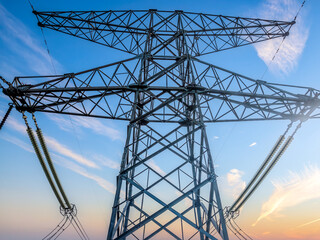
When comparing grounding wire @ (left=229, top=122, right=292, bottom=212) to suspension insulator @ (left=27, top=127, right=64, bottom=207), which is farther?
grounding wire @ (left=229, top=122, right=292, bottom=212)

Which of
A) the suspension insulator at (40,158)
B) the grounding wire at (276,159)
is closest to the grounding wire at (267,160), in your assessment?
the grounding wire at (276,159)

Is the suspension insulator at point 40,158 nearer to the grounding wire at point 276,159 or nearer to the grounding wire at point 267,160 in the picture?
the grounding wire at point 267,160

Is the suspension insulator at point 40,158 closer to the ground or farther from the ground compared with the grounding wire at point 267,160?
closer to the ground

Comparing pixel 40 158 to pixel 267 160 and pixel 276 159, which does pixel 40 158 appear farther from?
pixel 276 159

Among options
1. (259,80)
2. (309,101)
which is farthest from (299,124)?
(259,80)

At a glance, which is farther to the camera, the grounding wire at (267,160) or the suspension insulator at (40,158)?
the grounding wire at (267,160)

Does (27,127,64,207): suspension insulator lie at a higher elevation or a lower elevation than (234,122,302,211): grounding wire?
lower

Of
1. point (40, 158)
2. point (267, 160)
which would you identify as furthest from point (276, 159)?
point (40, 158)

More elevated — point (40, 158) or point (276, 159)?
point (276, 159)

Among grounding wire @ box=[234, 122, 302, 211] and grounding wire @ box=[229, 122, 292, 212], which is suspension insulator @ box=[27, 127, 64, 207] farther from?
grounding wire @ box=[234, 122, 302, 211]

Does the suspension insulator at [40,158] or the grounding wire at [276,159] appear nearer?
the suspension insulator at [40,158]

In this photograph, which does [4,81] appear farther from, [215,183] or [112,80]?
[215,183]

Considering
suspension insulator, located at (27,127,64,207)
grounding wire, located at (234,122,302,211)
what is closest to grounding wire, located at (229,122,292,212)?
grounding wire, located at (234,122,302,211)
